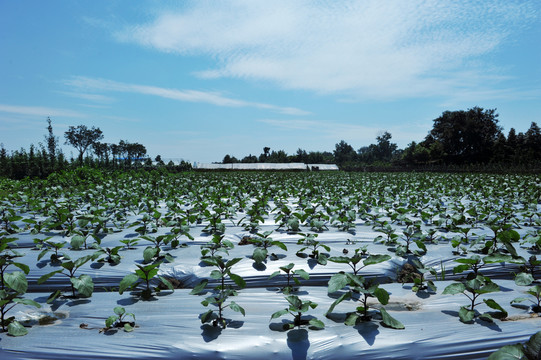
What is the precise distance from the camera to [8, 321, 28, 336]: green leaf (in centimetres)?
184

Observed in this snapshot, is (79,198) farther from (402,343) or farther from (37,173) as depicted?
(37,173)

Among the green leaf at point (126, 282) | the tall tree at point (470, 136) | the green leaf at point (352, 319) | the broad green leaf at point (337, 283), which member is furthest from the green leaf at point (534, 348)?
the tall tree at point (470, 136)

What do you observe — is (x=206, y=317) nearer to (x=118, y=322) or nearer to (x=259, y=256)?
(x=118, y=322)

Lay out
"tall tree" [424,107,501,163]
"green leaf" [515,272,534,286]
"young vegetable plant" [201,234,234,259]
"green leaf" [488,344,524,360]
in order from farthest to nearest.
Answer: "tall tree" [424,107,501,163] → "young vegetable plant" [201,234,234,259] → "green leaf" [515,272,534,286] → "green leaf" [488,344,524,360]

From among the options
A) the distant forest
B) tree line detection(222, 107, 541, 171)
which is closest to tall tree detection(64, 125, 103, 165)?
the distant forest

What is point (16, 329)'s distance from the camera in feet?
6.13

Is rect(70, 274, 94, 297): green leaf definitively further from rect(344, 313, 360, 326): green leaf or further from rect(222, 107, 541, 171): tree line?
rect(222, 107, 541, 171): tree line

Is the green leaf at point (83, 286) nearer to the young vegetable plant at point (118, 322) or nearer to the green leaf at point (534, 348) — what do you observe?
the young vegetable plant at point (118, 322)

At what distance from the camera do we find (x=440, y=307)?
7.48 ft

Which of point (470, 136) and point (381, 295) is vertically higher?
point (470, 136)

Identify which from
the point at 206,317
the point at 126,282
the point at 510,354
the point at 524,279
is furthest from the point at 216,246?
the point at 524,279

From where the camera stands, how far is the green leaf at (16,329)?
184 centimetres

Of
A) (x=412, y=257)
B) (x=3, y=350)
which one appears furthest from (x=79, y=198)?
(x=412, y=257)

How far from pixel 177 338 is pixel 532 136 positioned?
5488 centimetres
